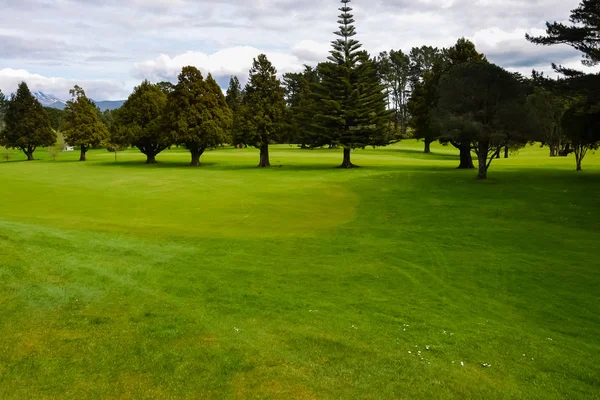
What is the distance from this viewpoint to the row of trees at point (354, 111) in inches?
1160

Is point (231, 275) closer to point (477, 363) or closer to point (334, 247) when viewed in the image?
point (334, 247)

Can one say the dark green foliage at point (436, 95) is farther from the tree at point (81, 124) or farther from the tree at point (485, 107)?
the tree at point (81, 124)

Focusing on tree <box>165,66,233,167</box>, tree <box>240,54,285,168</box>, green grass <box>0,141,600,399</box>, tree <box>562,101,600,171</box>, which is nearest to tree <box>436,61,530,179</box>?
tree <box>562,101,600,171</box>

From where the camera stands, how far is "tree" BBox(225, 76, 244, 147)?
46344mm

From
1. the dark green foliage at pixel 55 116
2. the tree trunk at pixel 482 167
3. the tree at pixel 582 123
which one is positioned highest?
the dark green foliage at pixel 55 116

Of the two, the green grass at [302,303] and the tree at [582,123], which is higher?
the tree at [582,123]

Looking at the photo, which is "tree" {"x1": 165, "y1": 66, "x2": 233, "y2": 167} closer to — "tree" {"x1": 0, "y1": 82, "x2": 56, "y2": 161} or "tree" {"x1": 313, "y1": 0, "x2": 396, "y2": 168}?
"tree" {"x1": 313, "y1": 0, "x2": 396, "y2": 168}

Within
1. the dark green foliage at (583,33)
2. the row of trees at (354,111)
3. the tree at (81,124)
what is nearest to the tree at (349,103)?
the row of trees at (354,111)

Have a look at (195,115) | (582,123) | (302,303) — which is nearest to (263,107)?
(195,115)

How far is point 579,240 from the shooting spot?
15664mm

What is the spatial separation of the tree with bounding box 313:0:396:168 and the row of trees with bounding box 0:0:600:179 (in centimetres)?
10

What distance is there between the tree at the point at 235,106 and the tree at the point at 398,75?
3622 cm

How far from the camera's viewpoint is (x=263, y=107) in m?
46.3

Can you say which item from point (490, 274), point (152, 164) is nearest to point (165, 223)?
point (490, 274)
